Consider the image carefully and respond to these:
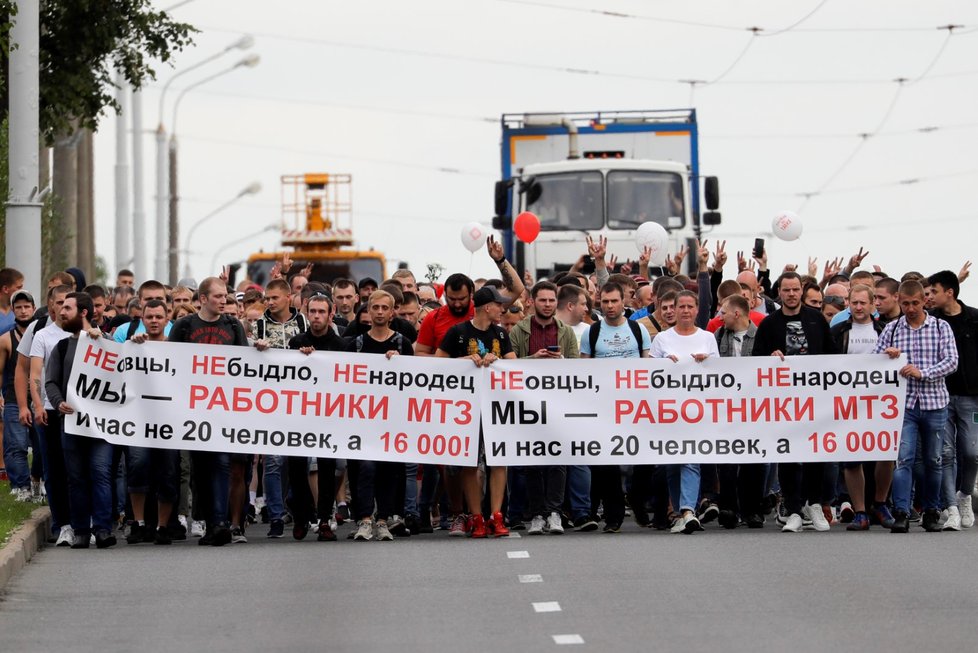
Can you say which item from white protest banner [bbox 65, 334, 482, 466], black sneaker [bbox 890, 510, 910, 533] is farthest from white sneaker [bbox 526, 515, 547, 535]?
black sneaker [bbox 890, 510, 910, 533]

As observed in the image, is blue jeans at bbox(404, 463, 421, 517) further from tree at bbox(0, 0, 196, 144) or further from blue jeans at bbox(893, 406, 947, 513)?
tree at bbox(0, 0, 196, 144)

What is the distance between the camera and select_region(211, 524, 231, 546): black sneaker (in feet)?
46.6

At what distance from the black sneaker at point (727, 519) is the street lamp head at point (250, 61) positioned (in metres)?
30.1

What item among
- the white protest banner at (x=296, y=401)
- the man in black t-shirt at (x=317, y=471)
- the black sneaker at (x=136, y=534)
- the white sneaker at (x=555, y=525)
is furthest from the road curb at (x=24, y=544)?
the white sneaker at (x=555, y=525)

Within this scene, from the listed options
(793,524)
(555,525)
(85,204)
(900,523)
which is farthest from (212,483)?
(85,204)

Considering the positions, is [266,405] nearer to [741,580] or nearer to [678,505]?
[678,505]

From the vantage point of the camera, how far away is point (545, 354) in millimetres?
14727

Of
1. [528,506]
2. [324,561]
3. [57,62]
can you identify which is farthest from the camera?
[57,62]

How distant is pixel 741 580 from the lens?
11.9 metres

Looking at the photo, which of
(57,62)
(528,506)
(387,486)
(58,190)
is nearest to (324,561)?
(387,486)

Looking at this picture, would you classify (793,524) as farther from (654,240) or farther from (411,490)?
(654,240)

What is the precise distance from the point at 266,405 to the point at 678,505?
Answer: 3154 mm

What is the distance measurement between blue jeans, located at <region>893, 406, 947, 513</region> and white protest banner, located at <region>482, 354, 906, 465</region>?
0.10 m

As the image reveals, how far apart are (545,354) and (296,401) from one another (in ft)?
6.19
